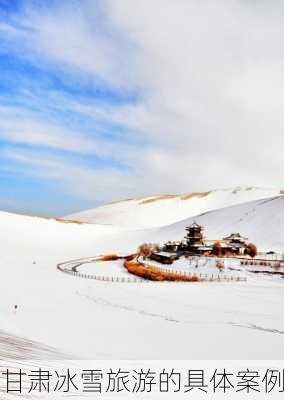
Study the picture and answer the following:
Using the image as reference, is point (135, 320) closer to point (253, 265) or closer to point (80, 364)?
point (80, 364)

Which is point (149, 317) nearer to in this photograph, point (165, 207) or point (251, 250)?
point (251, 250)

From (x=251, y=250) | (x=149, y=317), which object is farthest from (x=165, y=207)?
(x=149, y=317)

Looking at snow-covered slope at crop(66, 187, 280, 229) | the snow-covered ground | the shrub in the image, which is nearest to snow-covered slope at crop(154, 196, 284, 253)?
the shrub

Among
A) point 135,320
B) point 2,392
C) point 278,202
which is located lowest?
point 135,320

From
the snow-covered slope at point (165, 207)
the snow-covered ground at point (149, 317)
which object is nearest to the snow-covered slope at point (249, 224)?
the snow-covered ground at point (149, 317)

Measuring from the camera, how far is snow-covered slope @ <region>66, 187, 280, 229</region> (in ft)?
435

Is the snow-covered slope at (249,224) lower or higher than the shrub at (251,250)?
higher

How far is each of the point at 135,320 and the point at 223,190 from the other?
149 metres

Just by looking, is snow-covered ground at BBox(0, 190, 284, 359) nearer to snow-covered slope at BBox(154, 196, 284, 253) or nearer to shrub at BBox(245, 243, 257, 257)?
shrub at BBox(245, 243, 257, 257)

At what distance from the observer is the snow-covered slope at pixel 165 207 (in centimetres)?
13250

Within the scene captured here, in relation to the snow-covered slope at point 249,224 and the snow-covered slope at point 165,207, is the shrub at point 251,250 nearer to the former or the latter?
the snow-covered slope at point 249,224

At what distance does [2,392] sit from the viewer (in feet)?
13.7

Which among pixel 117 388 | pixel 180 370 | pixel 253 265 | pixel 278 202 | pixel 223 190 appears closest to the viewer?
pixel 117 388

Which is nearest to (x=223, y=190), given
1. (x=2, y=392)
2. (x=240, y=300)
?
(x=240, y=300)
